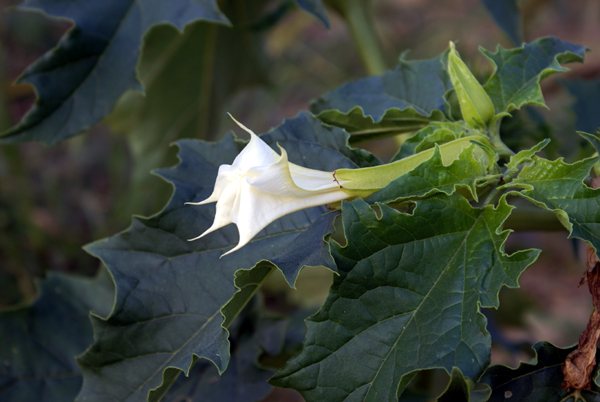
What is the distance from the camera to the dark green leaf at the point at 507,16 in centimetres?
113

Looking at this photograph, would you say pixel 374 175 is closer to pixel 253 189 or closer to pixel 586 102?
pixel 253 189

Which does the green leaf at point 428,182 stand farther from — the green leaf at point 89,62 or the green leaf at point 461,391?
the green leaf at point 89,62

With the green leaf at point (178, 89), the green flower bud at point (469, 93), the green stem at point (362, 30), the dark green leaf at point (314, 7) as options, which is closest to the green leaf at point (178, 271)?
the green flower bud at point (469, 93)

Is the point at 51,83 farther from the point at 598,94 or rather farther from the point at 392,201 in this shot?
the point at 598,94

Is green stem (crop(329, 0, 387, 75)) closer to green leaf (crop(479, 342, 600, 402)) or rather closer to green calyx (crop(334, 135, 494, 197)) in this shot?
green calyx (crop(334, 135, 494, 197))

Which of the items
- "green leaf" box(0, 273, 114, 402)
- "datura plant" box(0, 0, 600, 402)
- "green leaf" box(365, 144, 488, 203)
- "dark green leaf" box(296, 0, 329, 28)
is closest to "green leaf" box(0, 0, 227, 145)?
"datura plant" box(0, 0, 600, 402)

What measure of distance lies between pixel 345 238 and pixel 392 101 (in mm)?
339

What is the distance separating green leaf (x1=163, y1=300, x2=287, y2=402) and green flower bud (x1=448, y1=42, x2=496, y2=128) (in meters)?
0.51

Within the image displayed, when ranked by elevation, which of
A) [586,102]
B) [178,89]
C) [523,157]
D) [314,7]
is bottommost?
[586,102]

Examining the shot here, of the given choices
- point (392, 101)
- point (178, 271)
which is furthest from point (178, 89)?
point (178, 271)

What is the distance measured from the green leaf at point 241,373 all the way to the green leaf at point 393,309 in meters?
0.33

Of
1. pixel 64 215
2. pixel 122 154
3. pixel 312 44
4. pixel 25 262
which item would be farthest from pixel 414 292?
pixel 312 44

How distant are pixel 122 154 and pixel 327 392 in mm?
1751

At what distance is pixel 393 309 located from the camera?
1.76 feet
